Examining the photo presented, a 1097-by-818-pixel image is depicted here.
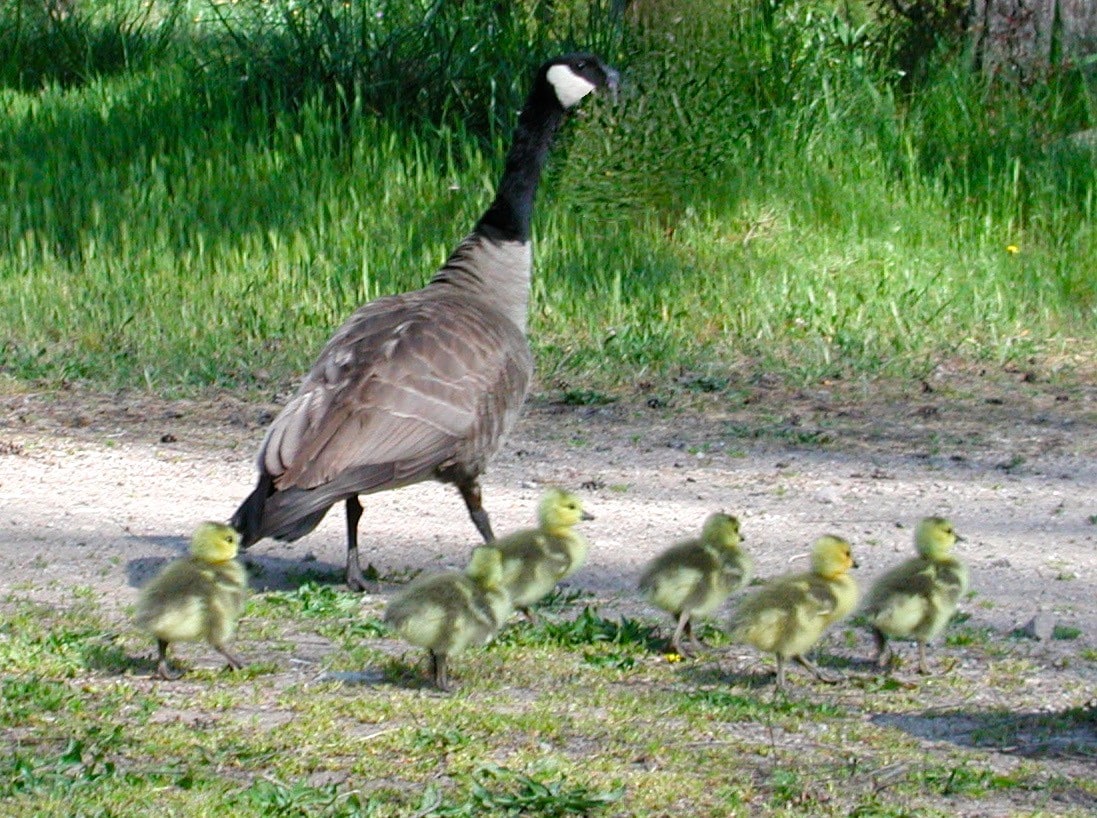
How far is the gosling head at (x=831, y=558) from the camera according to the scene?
5473 millimetres

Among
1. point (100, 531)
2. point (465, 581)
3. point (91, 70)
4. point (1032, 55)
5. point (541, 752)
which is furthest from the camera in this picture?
point (91, 70)

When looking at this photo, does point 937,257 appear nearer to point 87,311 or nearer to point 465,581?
point 87,311

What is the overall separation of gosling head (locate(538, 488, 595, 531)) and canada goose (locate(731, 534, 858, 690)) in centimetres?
101

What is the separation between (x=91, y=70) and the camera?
1631 centimetres

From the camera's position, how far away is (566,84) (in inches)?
327

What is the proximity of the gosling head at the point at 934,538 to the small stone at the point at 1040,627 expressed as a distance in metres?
0.47

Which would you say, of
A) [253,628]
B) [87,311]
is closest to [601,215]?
[87,311]

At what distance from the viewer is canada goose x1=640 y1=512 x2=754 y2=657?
562 cm

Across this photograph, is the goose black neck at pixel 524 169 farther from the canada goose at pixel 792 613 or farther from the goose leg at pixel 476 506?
the canada goose at pixel 792 613

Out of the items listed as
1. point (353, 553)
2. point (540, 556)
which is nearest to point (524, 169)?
point (353, 553)

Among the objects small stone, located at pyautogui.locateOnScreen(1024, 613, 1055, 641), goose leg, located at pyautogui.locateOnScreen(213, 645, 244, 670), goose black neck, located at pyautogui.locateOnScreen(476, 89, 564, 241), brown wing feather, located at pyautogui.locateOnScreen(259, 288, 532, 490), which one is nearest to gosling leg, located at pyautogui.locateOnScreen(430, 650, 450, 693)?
goose leg, located at pyautogui.locateOnScreen(213, 645, 244, 670)

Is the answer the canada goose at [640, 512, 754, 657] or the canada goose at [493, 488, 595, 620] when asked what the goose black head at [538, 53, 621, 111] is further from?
the canada goose at [640, 512, 754, 657]

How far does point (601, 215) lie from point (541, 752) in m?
7.79

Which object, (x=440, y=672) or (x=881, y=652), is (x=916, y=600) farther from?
(x=440, y=672)
